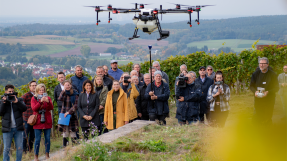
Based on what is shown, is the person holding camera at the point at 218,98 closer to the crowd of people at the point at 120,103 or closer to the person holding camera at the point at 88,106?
the crowd of people at the point at 120,103

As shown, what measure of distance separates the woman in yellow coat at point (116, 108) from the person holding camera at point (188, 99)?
144 cm

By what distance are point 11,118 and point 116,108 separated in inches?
101

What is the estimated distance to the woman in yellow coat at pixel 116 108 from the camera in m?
7.46

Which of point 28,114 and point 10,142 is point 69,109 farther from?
point 10,142

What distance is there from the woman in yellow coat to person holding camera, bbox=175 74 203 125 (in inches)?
56.5

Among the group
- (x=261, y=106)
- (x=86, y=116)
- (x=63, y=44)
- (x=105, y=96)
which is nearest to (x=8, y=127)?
(x=86, y=116)

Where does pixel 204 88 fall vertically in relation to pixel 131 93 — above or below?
above

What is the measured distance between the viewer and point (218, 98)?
7.41m

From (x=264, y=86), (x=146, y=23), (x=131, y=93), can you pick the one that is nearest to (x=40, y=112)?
(x=131, y=93)

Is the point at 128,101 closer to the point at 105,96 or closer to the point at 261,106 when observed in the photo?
the point at 105,96

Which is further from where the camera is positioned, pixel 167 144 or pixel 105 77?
pixel 105 77

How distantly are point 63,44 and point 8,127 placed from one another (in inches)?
1946

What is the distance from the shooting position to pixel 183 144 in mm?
5469

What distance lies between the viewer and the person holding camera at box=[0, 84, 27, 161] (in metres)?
6.73
